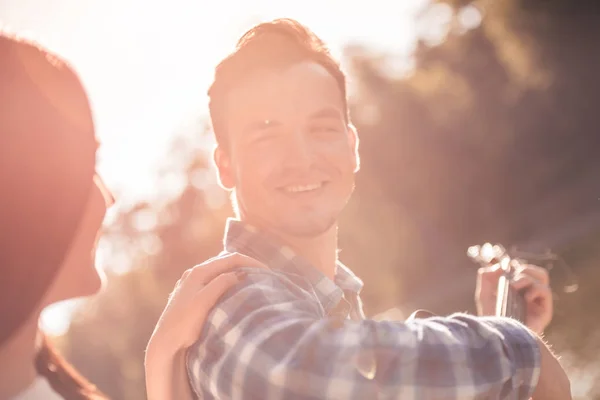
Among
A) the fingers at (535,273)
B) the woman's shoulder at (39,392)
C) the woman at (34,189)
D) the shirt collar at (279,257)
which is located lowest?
the woman's shoulder at (39,392)

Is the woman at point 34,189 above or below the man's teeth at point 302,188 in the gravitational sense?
below

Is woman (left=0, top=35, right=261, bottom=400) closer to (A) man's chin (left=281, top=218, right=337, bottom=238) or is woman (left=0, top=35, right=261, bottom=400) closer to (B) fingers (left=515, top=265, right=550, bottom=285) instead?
(A) man's chin (left=281, top=218, right=337, bottom=238)

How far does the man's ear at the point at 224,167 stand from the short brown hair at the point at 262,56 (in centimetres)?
4

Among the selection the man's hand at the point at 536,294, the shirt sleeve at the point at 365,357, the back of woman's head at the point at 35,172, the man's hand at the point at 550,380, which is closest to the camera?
the back of woman's head at the point at 35,172

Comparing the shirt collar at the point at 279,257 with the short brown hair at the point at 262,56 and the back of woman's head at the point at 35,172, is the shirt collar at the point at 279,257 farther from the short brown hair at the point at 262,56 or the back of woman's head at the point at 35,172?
the back of woman's head at the point at 35,172

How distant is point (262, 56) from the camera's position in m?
2.42

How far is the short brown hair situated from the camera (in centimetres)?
241

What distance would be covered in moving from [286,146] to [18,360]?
1.16m

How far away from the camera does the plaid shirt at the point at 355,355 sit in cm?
159

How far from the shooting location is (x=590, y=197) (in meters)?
20.4

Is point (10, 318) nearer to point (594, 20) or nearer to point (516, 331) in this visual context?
point (516, 331)

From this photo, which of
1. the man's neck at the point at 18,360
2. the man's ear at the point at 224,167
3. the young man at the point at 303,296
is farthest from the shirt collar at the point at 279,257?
the man's neck at the point at 18,360

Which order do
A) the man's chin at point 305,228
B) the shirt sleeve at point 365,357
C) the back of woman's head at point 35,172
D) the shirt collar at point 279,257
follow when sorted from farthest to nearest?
the man's chin at point 305,228 → the shirt collar at point 279,257 → the shirt sleeve at point 365,357 → the back of woman's head at point 35,172

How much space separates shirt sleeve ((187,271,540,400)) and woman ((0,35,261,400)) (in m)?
0.46
